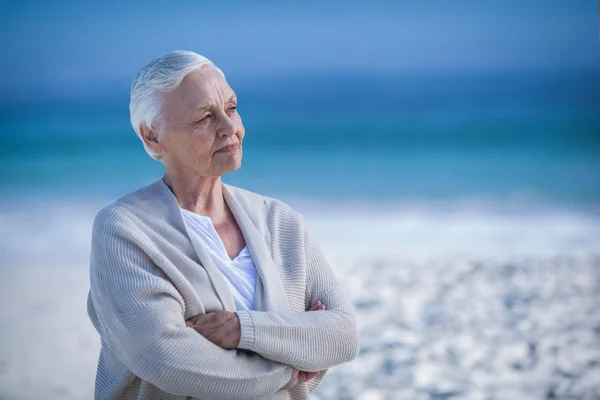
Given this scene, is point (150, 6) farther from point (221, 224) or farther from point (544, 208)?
point (221, 224)

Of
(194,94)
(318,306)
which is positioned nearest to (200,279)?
(318,306)

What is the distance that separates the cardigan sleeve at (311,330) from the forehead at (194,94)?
0.45m

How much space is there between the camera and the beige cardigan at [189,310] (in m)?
1.73

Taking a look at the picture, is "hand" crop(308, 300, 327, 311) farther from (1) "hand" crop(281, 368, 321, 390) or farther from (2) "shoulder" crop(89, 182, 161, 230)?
(2) "shoulder" crop(89, 182, 161, 230)

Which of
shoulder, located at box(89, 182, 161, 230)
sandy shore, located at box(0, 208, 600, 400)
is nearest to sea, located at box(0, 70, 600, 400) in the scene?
sandy shore, located at box(0, 208, 600, 400)

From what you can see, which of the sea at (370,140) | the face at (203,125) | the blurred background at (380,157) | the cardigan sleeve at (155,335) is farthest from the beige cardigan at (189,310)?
the sea at (370,140)

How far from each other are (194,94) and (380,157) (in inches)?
139

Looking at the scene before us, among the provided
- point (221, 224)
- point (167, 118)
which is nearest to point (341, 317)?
point (221, 224)

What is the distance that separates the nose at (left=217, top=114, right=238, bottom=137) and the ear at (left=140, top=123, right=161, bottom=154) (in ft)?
0.55

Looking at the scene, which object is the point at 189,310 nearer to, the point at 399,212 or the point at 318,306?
the point at 318,306

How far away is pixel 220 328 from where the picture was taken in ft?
5.84

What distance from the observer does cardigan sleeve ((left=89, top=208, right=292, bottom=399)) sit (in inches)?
67.7

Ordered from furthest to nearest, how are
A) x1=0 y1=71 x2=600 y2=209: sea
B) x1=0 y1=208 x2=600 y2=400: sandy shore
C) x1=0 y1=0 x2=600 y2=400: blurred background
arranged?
x1=0 y1=71 x2=600 y2=209: sea, x1=0 y1=0 x2=600 y2=400: blurred background, x1=0 y1=208 x2=600 y2=400: sandy shore

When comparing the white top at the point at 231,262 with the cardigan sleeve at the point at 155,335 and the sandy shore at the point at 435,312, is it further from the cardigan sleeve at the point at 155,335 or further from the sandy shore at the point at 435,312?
the sandy shore at the point at 435,312
